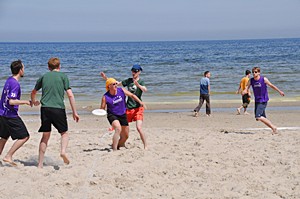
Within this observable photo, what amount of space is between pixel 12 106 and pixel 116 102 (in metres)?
1.77

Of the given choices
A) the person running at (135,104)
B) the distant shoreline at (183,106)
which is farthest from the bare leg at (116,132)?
the distant shoreline at (183,106)

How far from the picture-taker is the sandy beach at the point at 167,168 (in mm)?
5633

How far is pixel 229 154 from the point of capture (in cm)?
750

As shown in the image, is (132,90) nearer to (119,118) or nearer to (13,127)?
(119,118)

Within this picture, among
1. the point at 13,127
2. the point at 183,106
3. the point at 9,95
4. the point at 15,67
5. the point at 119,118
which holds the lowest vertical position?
the point at 183,106

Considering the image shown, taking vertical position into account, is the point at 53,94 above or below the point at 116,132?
above

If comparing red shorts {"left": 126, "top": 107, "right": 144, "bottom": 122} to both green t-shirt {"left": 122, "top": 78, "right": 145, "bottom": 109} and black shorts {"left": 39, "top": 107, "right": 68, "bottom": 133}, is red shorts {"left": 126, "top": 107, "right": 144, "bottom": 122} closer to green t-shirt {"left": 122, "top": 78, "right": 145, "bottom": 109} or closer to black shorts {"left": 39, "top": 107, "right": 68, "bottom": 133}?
green t-shirt {"left": 122, "top": 78, "right": 145, "bottom": 109}

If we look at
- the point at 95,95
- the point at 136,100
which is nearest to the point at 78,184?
the point at 136,100

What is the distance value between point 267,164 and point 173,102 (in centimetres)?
1202

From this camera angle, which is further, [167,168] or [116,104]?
[116,104]

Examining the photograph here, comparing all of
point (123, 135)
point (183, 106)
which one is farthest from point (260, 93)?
point (183, 106)

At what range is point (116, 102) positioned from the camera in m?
7.69

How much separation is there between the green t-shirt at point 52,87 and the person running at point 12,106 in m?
0.28

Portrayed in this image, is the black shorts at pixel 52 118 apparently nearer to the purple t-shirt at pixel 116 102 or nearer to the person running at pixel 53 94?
the person running at pixel 53 94
